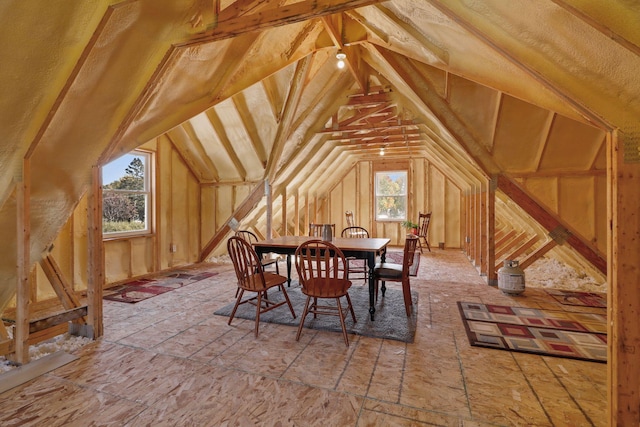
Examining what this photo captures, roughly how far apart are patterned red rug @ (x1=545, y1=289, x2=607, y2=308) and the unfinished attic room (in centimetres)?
5

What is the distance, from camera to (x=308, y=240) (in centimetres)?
298

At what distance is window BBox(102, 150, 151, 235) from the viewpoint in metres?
4.27

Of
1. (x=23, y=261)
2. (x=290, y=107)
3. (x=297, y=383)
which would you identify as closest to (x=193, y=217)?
(x=290, y=107)

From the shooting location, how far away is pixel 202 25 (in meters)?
1.94

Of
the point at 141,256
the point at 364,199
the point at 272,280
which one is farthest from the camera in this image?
the point at 364,199

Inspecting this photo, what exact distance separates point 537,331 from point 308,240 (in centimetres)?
228

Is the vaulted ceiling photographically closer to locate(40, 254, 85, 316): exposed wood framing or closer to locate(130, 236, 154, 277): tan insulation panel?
locate(40, 254, 85, 316): exposed wood framing

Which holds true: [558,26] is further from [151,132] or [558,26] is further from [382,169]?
[382,169]

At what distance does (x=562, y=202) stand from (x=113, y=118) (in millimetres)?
5219

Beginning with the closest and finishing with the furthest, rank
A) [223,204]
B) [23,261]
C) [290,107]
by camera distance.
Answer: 1. [23,261]
2. [290,107]
3. [223,204]

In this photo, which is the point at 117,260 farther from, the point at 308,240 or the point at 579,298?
the point at 579,298

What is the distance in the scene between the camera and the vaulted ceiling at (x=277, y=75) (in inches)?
54.8

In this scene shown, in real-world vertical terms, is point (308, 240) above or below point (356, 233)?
above

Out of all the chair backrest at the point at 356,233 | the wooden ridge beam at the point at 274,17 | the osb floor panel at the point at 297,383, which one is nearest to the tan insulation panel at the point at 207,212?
the chair backrest at the point at 356,233
